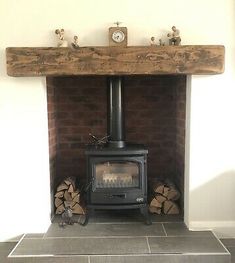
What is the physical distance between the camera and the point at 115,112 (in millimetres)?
2932

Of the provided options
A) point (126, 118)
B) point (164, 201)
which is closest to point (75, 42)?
point (126, 118)

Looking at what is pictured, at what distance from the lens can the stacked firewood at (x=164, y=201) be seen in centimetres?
316

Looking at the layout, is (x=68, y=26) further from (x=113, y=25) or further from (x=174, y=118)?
(x=174, y=118)

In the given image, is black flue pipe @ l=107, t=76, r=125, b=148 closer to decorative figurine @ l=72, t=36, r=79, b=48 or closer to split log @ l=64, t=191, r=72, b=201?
decorative figurine @ l=72, t=36, r=79, b=48

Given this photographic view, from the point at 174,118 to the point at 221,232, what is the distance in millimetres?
1193

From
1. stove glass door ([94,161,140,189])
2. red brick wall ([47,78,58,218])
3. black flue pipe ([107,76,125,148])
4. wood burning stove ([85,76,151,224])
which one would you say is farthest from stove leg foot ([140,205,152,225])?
red brick wall ([47,78,58,218])

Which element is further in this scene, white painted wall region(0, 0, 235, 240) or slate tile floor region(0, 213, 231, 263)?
white painted wall region(0, 0, 235, 240)

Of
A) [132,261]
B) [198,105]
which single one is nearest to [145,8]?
[198,105]

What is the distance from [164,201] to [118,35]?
1585 millimetres

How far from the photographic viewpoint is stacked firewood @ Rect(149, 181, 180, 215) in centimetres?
316

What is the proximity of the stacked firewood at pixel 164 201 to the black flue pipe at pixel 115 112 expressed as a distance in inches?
24.9

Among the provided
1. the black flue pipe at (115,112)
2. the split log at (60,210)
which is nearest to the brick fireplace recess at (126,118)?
the split log at (60,210)

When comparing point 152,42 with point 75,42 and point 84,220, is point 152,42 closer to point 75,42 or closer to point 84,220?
point 75,42

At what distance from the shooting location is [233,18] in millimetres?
2666
